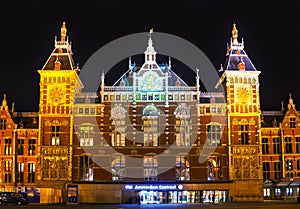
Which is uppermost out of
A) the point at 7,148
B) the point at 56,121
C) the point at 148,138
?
the point at 56,121

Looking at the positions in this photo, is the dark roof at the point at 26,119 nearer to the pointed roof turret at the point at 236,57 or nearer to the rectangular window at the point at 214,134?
the rectangular window at the point at 214,134

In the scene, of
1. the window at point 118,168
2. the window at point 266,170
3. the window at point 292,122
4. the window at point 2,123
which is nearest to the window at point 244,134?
the window at point 266,170

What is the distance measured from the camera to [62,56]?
6256 cm

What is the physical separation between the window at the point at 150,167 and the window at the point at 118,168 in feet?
8.69

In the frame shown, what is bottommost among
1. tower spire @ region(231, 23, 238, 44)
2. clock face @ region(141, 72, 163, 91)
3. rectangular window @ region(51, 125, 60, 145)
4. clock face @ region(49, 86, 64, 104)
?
rectangular window @ region(51, 125, 60, 145)

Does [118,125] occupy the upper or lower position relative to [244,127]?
upper

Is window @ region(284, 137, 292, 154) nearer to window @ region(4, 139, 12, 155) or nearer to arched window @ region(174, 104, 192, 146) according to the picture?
arched window @ region(174, 104, 192, 146)

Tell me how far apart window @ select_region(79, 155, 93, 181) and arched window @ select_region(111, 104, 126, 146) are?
3311mm

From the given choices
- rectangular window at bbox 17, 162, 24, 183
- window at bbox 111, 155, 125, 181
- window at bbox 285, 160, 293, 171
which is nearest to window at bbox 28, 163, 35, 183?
rectangular window at bbox 17, 162, 24, 183

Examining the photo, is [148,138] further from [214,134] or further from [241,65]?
[241,65]

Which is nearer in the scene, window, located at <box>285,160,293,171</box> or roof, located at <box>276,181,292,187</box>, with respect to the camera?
roof, located at <box>276,181,292,187</box>

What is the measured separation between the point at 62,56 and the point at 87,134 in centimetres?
999

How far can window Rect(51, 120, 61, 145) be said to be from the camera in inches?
2362

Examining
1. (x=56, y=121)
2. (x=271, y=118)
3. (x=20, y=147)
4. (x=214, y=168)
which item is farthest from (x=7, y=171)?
(x=271, y=118)
